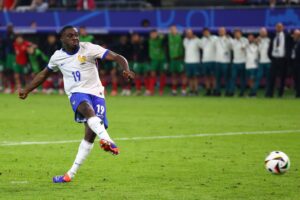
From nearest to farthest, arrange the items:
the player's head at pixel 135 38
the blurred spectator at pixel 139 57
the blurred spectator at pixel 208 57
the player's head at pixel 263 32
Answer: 1. the player's head at pixel 263 32
2. the blurred spectator at pixel 208 57
3. the player's head at pixel 135 38
4. the blurred spectator at pixel 139 57

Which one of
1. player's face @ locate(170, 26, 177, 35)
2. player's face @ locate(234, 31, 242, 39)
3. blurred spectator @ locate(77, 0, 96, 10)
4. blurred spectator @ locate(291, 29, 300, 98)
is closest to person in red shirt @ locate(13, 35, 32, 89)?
blurred spectator @ locate(77, 0, 96, 10)

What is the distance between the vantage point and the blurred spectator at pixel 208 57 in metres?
29.1

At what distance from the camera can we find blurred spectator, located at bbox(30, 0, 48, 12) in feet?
114

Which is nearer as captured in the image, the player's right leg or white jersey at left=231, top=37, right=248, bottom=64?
the player's right leg

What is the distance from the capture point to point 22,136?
56.5 ft

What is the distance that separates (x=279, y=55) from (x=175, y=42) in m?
3.80

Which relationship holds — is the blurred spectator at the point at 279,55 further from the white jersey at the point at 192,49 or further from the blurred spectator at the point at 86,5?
the blurred spectator at the point at 86,5

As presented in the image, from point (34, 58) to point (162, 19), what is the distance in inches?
193

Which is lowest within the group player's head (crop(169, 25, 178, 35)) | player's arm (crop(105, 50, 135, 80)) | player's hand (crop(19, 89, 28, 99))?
player's head (crop(169, 25, 178, 35))

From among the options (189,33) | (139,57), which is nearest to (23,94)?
(189,33)

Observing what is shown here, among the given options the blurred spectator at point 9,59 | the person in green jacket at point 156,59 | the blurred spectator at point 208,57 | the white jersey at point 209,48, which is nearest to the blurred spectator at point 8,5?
the blurred spectator at point 9,59

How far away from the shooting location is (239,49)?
94.0 ft

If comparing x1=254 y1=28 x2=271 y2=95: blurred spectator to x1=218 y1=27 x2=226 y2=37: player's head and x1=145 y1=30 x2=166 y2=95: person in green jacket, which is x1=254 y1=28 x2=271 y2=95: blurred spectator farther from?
x1=145 y1=30 x2=166 y2=95: person in green jacket

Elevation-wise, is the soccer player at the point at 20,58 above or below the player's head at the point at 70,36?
below
